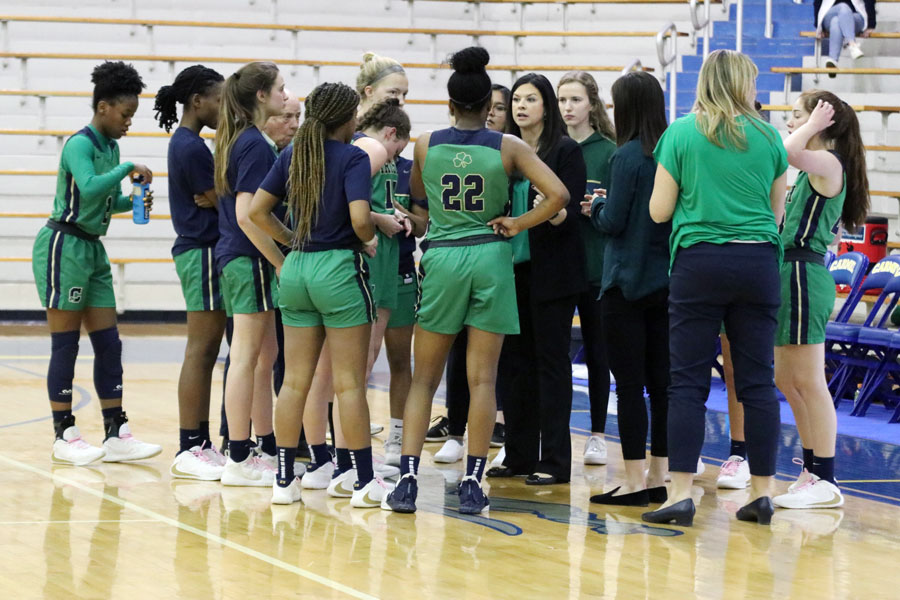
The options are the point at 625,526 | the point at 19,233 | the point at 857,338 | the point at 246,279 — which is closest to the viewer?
the point at 625,526

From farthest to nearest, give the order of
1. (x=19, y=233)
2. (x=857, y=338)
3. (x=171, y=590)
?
A: (x=19, y=233), (x=857, y=338), (x=171, y=590)

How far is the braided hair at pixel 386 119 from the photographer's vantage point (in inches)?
188

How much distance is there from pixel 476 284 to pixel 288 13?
29.6ft

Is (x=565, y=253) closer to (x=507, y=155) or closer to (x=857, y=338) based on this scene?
(x=507, y=155)

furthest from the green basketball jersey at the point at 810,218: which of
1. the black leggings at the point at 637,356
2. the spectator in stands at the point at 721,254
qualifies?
the black leggings at the point at 637,356

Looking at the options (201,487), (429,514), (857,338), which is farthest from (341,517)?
(857,338)

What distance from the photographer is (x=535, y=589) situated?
347 cm

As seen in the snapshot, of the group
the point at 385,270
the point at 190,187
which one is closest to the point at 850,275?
the point at 385,270

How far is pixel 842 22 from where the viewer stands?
34.6 ft

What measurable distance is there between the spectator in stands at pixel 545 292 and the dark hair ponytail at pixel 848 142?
2.95 feet

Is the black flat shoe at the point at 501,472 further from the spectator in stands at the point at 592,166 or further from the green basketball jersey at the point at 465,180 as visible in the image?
the green basketball jersey at the point at 465,180

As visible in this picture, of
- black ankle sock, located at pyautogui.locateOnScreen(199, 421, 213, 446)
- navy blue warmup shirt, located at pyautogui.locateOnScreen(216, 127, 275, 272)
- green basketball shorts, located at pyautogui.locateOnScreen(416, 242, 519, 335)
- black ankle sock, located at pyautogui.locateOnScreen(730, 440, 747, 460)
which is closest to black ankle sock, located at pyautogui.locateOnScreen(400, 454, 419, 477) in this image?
green basketball shorts, located at pyautogui.locateOnScreen(416, 242, 519, 335)

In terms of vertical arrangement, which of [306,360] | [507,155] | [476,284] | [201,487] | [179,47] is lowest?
[201,487]

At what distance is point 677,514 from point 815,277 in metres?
1.07
